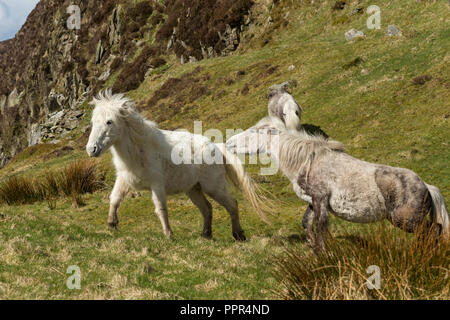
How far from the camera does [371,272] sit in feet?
14.6

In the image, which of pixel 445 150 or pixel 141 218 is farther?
pixel 445 150

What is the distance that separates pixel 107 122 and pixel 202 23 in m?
44.8

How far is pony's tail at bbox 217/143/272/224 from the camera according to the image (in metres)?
9.74

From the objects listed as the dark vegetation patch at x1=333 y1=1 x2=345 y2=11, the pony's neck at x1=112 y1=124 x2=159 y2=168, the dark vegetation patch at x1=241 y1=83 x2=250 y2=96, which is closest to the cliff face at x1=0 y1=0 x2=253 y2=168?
the dark vegetation patch at x1=333 y1=1 x2=345 y2=11

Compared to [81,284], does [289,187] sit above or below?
below

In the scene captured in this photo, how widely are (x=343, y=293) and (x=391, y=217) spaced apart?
95.5 inches

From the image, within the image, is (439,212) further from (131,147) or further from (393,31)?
(393,31)

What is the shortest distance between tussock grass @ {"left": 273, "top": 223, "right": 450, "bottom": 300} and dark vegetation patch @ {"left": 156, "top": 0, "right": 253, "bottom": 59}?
44.5 metres

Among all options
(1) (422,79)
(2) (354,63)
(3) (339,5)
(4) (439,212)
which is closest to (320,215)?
(4) (439,212)

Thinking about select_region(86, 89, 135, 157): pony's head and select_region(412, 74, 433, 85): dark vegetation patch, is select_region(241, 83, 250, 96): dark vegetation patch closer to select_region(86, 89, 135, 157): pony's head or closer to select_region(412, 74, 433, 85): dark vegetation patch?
select_region(412, 74, 433, 85): dark vegetation patch

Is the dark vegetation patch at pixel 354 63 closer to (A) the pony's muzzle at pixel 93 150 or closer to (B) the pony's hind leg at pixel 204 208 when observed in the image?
(B) the pony's hind leg at pixel 204 208

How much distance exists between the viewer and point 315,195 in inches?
264

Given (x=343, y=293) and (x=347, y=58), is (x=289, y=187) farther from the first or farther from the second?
(x=347, y=58)

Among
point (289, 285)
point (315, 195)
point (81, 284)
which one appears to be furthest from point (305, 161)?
point (81, 284)
